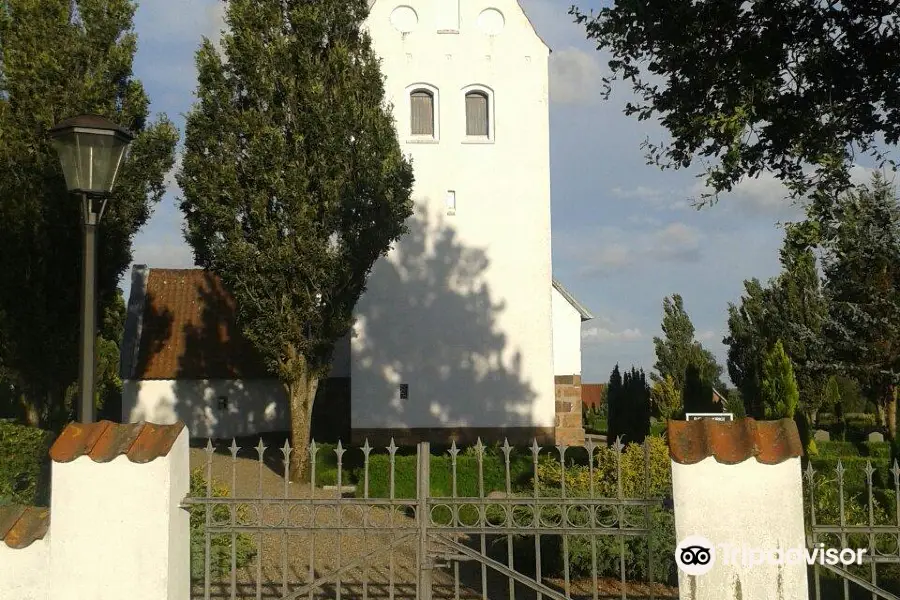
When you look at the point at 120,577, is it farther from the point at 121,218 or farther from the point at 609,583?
the point at 121,218

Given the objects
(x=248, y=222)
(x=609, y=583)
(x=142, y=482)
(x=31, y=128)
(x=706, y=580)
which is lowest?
(x=609, y=583)

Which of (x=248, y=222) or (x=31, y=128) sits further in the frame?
(x=248, y=222)

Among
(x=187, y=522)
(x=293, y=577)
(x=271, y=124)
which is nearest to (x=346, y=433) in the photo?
(x=271, y=124)

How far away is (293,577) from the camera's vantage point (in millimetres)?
8828

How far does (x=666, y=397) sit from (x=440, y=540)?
3435 cm

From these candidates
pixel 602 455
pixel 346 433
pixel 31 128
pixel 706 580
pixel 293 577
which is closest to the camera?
pixel 706 580

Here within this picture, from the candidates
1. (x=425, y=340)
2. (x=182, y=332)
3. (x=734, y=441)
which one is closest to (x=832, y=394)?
(x=425, y=340)

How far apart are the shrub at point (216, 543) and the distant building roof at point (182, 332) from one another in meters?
15.2

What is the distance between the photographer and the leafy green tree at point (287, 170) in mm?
15812

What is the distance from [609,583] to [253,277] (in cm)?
935

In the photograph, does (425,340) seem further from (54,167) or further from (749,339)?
(749,339)

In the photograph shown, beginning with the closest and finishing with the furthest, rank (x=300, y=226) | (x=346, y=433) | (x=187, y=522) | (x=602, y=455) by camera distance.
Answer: (x=187, y=522) → (x=602, y=455) → (x=300, y=226) → (x=346, y=433)

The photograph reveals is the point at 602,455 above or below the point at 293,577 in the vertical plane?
above

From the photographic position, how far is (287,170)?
15.9 m
